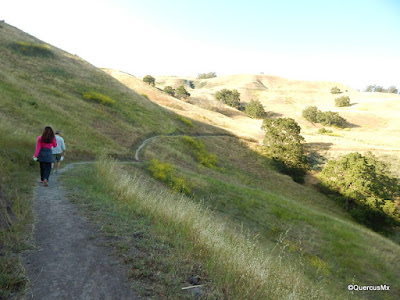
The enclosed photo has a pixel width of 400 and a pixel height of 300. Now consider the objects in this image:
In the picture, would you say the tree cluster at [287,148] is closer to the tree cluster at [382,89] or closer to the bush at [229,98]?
the bush at [229,98]

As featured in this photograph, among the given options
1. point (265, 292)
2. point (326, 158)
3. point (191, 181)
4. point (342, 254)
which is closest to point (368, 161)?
point (326, 158)

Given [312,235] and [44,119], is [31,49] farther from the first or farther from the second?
[312,235]

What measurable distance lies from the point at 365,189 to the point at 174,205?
33239 millimetres

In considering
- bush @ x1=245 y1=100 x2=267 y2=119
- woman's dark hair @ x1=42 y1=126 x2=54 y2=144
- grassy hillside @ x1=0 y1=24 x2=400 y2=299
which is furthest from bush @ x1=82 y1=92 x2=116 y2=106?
bush @ x1=245 y1=100 x2=267 y2=119

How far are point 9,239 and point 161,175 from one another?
16.0 metres

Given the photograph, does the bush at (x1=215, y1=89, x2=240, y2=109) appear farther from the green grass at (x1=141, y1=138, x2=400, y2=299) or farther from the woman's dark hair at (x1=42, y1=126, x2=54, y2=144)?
the woman's dark hair at (x1=42, y1=126, x2=54, y2=144)

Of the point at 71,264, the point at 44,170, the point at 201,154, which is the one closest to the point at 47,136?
the point at 44,170

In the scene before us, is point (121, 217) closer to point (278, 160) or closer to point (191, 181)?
point (191, 181)

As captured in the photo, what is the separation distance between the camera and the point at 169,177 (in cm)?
2055

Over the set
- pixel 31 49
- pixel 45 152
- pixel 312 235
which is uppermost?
pixel 31 49

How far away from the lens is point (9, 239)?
4.12 meters

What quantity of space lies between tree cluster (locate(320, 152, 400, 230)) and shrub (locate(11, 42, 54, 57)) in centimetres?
6225

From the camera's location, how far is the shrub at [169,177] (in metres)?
19.5

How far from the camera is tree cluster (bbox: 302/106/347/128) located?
85.1m
